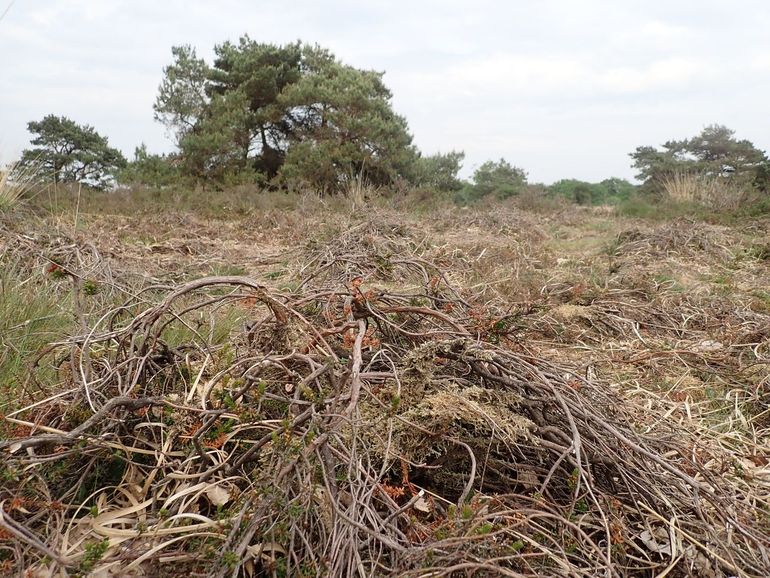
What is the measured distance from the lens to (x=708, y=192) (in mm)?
12320

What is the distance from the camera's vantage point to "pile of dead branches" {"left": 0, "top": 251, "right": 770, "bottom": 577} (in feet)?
3.44

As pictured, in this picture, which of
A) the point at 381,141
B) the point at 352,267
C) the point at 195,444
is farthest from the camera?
the point at 381,141

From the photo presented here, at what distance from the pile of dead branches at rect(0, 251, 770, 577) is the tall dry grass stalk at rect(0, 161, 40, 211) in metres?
5.26

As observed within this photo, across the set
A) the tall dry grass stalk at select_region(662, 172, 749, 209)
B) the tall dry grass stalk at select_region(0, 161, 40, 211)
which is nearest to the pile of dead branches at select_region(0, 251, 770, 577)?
the tall dry grass stalk at select_region(0, 161, 40, 211)

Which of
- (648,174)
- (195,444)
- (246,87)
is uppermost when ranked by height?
(246,87)

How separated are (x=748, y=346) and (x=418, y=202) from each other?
9.49 m

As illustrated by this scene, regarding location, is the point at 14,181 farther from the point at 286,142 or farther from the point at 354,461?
the point at 286,142

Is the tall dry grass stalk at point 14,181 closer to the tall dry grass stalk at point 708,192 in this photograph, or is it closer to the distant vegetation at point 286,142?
the distant vegetation at point 286,142

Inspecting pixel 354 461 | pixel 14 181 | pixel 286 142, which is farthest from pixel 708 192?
pixel 354 461

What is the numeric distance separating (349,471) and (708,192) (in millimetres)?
13746

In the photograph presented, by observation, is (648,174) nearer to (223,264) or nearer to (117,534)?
(223,264)

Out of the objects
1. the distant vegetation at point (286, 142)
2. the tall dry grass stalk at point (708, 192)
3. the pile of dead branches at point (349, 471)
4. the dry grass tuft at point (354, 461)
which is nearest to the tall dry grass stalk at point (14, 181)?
the dry grass tuft at point (354, 461)

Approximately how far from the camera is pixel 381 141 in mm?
15273

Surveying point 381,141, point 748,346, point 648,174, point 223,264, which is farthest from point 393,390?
point 648,174
